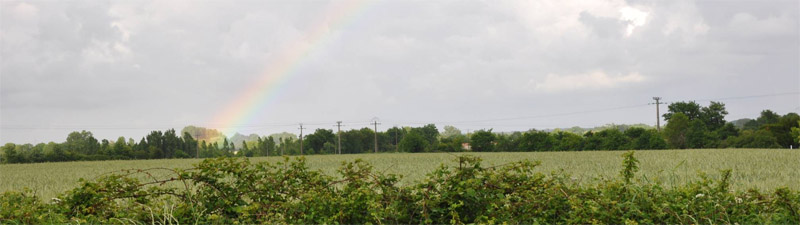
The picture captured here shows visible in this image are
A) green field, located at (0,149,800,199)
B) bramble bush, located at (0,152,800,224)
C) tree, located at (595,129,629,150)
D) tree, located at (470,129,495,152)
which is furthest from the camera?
tree, located at (470,129,495,152)

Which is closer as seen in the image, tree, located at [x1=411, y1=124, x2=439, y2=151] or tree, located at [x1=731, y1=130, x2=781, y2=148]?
tree, located at [x1=731, y1=130, x2=781, y2=148]

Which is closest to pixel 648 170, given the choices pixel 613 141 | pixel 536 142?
pixel 613 141

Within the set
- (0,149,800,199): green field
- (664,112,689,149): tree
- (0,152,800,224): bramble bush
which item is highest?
(664,112,689,149): tree

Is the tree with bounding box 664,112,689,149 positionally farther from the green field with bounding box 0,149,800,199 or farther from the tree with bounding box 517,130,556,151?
the green field with bounding box 0,149,800,199

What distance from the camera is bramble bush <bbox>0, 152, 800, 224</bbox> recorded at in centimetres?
550

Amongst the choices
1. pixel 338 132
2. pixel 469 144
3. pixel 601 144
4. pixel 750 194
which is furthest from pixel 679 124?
pixel 750 194

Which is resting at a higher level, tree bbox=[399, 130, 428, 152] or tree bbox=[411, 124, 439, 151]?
tree bbox=[411, 124, 439, 151]

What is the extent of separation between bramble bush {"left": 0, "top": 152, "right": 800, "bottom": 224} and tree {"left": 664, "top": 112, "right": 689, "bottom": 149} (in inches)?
2882

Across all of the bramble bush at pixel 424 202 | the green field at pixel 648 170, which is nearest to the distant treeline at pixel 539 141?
the green field at pixel 648 170

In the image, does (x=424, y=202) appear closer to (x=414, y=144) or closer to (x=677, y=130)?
(x=414, y=144)

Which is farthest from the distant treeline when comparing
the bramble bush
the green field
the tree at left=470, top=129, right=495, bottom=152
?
the bramble bush

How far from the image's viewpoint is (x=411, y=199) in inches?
231

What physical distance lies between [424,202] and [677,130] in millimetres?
76507

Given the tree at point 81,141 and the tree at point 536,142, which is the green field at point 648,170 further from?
the tree at point 81,141
